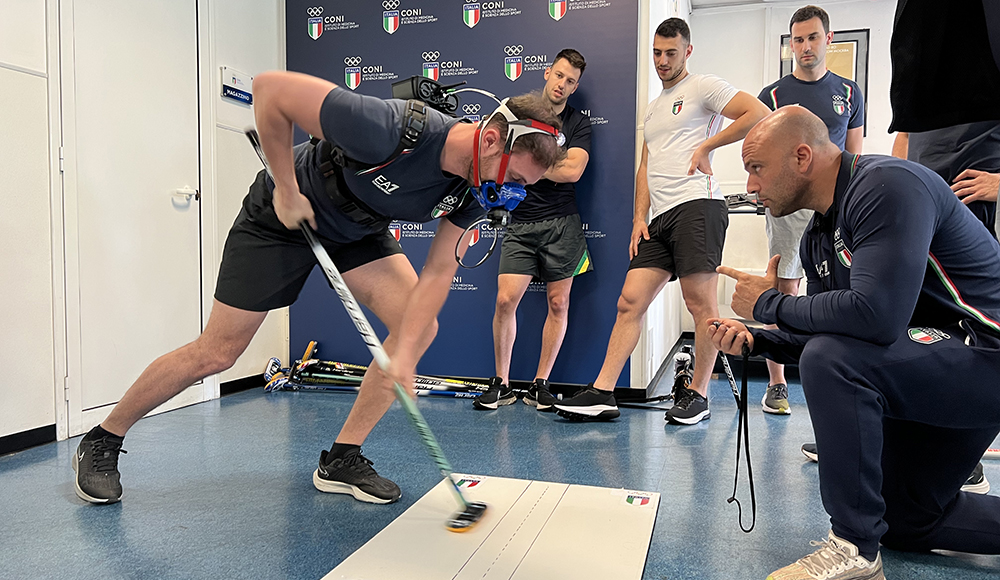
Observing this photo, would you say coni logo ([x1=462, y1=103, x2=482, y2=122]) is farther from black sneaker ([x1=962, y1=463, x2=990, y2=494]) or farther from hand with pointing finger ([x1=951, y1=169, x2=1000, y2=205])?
black sneaker ([x1=962, y1=463, x2=990, y2=494])

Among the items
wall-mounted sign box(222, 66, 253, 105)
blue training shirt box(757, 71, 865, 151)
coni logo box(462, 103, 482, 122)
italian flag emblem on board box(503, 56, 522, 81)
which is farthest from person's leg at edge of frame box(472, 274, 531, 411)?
wall-mounted sign box(222, 66, 253, 105)

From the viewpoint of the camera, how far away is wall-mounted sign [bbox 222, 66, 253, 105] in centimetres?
408

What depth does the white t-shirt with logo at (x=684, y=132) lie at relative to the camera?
3428mm

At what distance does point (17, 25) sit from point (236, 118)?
54.7 inches

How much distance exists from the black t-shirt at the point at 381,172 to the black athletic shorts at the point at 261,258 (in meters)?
0.12

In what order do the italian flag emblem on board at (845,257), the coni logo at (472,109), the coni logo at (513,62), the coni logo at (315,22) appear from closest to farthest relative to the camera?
the italian flag emblem on board at (845,257) < the coni logo at (513,62) < the coni logo at (472,109) < the coni logo at (315,22)

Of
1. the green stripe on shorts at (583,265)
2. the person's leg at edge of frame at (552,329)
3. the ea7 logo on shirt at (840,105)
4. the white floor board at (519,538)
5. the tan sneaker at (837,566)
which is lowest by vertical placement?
the white floor board at (519,538)

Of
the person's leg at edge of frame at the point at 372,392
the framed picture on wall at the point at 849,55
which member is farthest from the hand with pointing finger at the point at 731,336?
the framed picture on wall at the point at 849,55

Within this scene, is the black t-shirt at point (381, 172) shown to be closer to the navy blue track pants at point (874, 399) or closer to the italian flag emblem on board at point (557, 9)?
the navy blue track pants at point (874, 399)

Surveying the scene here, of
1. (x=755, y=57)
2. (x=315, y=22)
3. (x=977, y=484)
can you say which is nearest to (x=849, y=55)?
(x=755, y=57)

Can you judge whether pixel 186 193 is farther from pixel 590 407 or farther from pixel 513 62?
pixel 590 407

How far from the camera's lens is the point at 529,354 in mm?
4227

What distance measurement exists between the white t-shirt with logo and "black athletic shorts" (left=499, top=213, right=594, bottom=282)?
1.74 ft

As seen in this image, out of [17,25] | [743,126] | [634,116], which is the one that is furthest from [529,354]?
[17,25]
